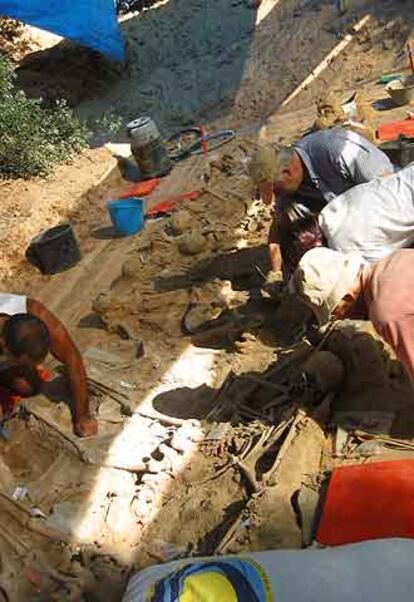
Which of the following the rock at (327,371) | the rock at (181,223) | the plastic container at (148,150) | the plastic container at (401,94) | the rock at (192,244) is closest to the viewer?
the rock at (327,371)

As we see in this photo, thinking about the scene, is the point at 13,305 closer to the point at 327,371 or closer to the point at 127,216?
the point at 327,371

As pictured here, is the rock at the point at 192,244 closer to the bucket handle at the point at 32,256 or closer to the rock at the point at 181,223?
the rock at the point at 181,223

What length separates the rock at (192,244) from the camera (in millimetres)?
6805

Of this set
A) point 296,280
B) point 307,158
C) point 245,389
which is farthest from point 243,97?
point 296,280

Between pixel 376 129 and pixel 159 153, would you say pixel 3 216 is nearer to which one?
pixel 159 153

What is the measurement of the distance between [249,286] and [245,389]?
1790 mm

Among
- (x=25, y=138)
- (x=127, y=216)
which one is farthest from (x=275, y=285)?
(x=25, y=138)

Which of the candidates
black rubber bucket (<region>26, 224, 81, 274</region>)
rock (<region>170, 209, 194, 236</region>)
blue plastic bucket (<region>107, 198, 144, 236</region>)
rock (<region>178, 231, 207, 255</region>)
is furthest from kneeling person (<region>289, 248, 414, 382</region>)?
blue plastic bucket (<region>107, 198, 144, 236</region>)

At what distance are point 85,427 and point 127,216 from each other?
3.76 m

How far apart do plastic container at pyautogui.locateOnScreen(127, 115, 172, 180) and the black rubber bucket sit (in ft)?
6.78

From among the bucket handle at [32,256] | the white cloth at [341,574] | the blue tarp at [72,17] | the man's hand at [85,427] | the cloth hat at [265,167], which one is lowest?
the bucket handle at [32,256]

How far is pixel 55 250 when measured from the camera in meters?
7.52

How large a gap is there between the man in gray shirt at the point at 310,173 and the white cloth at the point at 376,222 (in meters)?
0.74

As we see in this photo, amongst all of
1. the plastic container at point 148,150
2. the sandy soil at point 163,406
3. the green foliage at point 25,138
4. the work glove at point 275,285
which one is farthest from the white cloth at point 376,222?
the green foliage at point 25,138
